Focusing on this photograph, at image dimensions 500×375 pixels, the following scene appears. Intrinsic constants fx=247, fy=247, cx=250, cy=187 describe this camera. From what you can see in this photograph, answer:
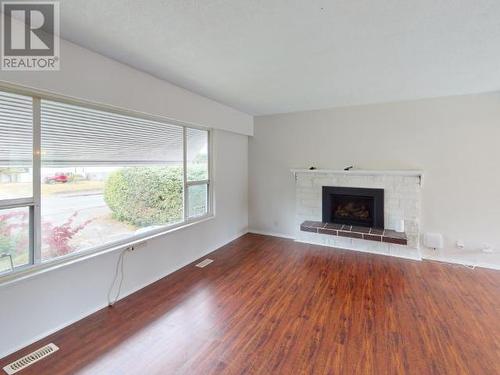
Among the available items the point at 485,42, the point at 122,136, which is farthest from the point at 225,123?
the point at 485,42

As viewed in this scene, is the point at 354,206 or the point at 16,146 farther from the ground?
the point at 16,146

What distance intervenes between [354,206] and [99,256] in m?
4.09

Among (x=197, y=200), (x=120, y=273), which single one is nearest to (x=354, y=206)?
(x=197, y=200)

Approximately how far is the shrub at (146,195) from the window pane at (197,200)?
22 cm

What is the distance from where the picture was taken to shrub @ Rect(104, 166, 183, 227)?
290 cm

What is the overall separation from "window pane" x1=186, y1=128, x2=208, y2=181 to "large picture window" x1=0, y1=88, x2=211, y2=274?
114mm

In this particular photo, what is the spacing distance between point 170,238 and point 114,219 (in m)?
0.86

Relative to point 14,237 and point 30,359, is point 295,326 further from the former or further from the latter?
point 14,237

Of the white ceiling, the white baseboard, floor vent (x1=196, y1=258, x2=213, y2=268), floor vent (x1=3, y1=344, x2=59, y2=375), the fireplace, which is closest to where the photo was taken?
the white ceiling

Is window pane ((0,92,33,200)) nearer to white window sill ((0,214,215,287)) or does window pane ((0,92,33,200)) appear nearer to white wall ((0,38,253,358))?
white wall ((0,38,253,358))

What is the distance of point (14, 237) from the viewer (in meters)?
2.07

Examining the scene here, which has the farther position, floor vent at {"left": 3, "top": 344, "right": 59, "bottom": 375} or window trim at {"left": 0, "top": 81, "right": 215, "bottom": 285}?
window trim at {"left": 0, "top": 81, "right": 215, "bottom": 285}

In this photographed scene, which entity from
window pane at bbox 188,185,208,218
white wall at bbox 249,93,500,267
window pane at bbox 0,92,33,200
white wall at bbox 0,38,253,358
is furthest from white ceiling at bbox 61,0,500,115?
window pane at bbox 188,185,208,218

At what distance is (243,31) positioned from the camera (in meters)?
2.00
